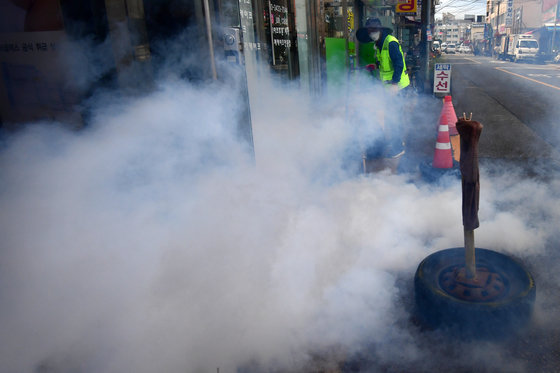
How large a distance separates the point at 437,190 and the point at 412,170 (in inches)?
36.1

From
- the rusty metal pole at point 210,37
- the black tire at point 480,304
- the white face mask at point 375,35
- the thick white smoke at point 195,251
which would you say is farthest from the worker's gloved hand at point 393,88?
the black tire at point 480,304

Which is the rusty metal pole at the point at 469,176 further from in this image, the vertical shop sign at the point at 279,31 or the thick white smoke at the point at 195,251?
the vertical shop sign at the point at 279,31

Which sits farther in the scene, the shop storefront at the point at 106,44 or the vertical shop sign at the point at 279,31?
the vertical shop sign at the point at 279,31

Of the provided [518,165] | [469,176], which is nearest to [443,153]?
[518,165]

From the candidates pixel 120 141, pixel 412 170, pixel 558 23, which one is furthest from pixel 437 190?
pixel 558 23

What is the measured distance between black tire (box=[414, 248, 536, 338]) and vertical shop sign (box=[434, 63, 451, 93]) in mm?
5194

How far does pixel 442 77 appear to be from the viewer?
6746 millimetres

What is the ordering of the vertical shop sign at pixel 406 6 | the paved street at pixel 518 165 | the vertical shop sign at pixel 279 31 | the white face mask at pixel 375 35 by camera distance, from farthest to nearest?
the vertical shop sign at pixel 406 6, the white face mask at pixel 375 35, the vertical shop sign at pixel 279 31, the paved street at pixel 518 165

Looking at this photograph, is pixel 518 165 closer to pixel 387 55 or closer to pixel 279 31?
pixel 387 55

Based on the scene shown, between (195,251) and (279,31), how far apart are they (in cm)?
385

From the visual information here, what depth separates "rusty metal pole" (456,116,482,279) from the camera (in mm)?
1821

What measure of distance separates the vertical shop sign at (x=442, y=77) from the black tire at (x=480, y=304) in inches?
204

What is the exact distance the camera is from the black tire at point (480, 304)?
5.92ft

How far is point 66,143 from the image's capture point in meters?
2.31
